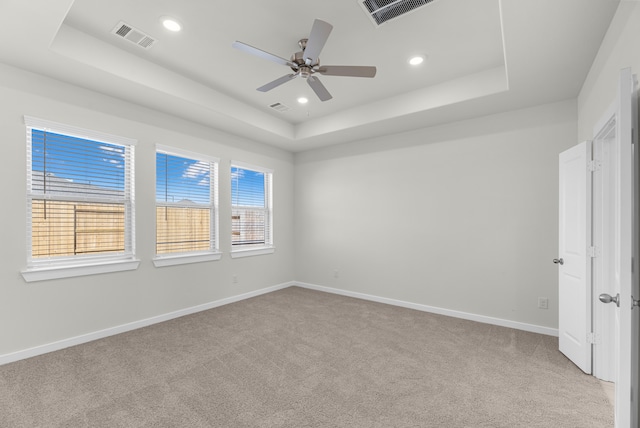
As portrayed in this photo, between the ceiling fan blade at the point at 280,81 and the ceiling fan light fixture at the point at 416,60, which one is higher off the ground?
the ceiling fan light fixture at the point at 416,60

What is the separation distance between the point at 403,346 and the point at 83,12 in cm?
423

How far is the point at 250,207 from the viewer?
5.21m

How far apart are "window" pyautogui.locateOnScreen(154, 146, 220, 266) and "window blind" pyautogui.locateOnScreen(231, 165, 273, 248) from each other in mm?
407

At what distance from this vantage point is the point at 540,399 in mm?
2219

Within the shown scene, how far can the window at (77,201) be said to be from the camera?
9.64 ft

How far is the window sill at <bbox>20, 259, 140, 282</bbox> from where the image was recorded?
285 centimetres

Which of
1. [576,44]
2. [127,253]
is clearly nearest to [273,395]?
[127,253]

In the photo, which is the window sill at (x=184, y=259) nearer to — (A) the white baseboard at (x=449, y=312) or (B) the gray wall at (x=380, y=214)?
(B) the gray wall at (x=380, y=214)

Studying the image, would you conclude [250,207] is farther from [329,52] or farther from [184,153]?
[329,52]

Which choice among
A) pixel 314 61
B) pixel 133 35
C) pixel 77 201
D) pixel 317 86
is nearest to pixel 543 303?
pixel 317 86

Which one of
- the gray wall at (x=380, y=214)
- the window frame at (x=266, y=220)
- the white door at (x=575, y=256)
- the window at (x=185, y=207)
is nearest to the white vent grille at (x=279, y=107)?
the gray wall at (x=380, y=214)

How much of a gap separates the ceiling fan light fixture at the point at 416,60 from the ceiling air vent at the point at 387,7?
2.40 ft

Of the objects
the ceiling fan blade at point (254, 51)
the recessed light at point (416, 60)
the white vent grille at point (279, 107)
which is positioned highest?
the recessed light at point (416, 60)

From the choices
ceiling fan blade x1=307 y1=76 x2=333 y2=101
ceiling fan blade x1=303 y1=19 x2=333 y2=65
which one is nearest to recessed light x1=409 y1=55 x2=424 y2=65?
ceiling fan blade x1=307 y1=76 x2=333 y2=101
